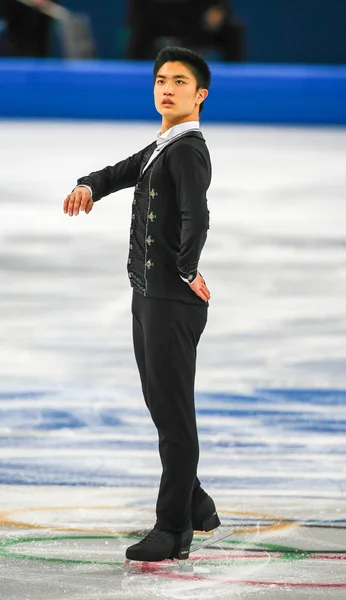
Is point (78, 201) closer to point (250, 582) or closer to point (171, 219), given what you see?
point (171, 219)

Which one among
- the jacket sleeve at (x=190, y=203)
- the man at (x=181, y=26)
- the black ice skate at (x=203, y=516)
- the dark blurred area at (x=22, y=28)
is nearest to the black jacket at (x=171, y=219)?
the jacket sleeve at (x=190, y=203)

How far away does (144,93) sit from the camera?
400 inches

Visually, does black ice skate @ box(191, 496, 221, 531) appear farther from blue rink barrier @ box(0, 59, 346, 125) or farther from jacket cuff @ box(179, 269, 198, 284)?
blue rink barrier @ box(0, 59, 346, 125)

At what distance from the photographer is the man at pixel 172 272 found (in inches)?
97.0

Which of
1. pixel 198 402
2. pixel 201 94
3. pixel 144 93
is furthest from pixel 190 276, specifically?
pixel 144 93

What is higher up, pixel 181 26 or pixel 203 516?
pixel 181 26

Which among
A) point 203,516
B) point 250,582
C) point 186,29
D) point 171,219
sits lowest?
point 250,582

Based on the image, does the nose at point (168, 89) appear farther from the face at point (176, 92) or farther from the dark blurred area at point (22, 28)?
the dark blurred area at point (22, 28)

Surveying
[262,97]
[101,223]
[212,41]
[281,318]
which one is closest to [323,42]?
[212,41]

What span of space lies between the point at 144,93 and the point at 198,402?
6.61 meters

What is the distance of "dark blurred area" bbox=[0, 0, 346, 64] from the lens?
11055 mm

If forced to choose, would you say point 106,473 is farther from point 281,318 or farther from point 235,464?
point 281,318

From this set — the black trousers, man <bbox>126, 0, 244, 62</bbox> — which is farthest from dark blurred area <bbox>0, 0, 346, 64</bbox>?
the black trousers

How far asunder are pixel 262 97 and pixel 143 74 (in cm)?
99
